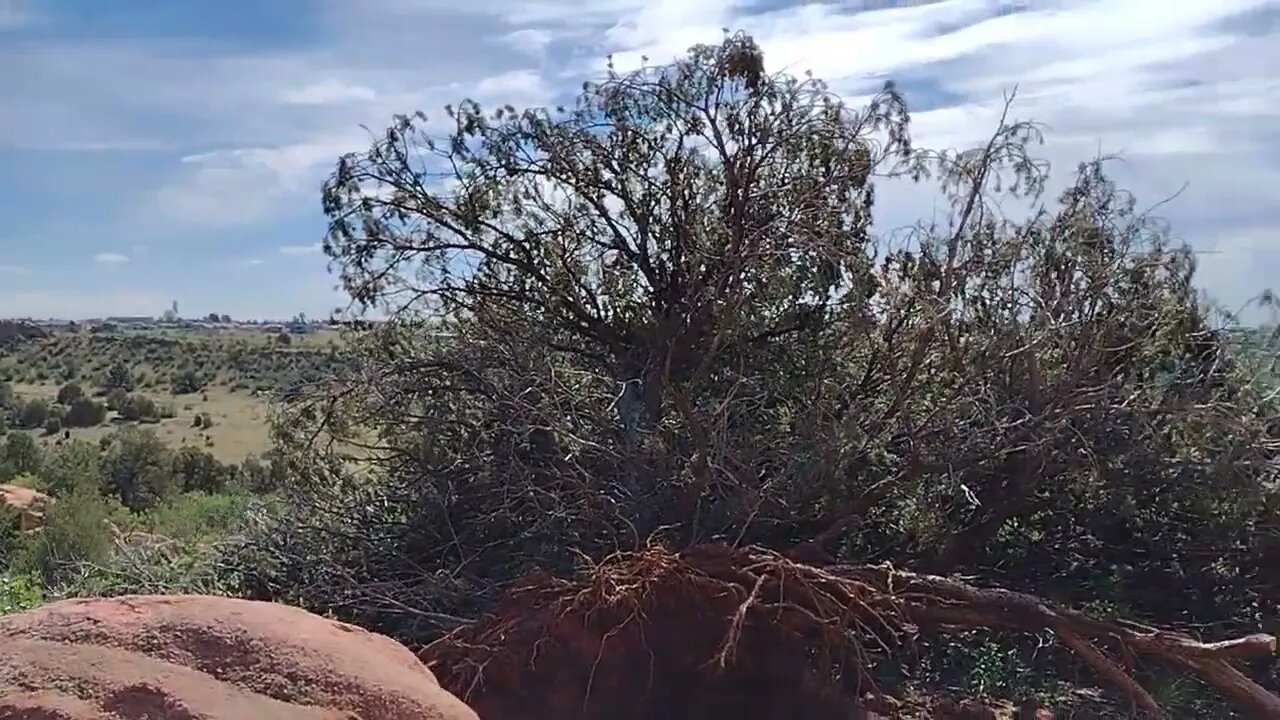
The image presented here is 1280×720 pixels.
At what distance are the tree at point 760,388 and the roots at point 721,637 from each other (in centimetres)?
53

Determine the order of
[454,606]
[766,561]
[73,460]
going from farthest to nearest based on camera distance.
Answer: [73,460] → [454,606] → [766,561]

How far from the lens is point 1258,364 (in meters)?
7.52

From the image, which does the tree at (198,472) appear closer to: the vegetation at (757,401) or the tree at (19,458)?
the tree at (19,458)

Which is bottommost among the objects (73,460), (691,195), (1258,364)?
(73,460)

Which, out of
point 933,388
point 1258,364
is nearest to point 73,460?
point 933,388

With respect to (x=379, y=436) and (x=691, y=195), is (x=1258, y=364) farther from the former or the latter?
(x=379, y=436)

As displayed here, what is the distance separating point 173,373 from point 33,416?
34.8 feet

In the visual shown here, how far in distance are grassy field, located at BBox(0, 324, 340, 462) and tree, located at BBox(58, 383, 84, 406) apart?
59 cm

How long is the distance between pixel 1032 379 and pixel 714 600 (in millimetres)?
2482

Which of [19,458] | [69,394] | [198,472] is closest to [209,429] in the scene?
[69,394]

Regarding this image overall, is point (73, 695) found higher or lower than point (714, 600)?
higher

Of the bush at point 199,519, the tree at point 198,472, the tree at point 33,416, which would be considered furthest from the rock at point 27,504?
the tree at point 33,416

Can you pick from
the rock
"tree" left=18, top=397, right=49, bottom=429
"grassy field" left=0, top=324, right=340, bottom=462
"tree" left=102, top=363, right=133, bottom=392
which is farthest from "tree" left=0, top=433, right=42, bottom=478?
"tree" left=102, top=363, right=133, bottom=392

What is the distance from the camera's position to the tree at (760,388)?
22.9 ft
